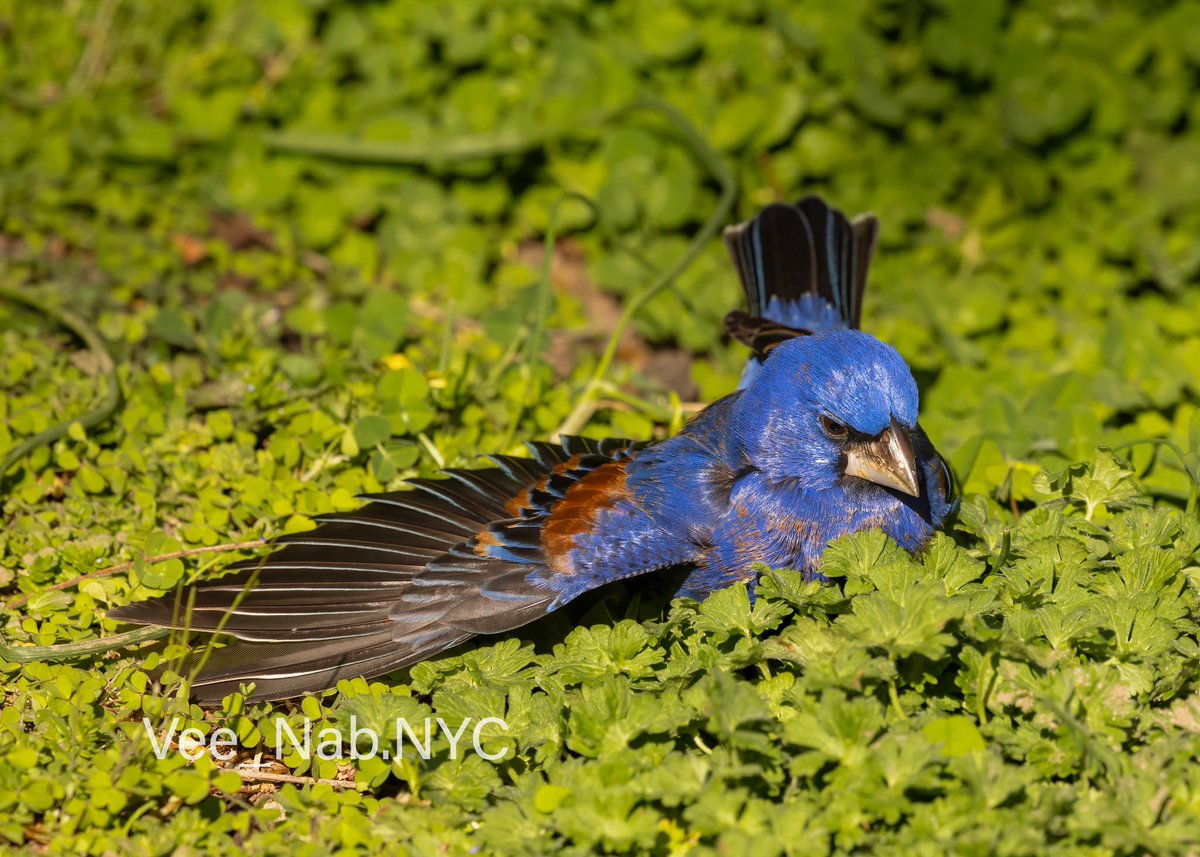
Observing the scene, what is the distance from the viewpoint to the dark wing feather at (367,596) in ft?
11.8

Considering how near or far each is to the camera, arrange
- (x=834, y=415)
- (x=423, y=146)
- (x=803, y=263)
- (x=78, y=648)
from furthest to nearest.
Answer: (x=423, y=146)
(x=803, y=263)
(x=834, y=415)
(x=78, y=648)

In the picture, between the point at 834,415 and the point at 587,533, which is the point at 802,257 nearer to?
the point at 834,415

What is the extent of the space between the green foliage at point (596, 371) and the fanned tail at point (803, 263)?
510 mm

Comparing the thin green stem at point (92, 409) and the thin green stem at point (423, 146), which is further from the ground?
the thin green stem at point (423, 146)

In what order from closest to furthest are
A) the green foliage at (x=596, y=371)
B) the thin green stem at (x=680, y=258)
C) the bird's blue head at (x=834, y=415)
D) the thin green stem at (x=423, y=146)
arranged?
the green foliage at (x=596, y=371) → the bird's blue head at (x=834, y=415) → the thin green stem at (x=680, y=258) → the thin green stem at (x=423, y=146)

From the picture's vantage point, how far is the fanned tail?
4.94m

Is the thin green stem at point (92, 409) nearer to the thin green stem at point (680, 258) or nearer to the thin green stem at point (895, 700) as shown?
the thin green stem at point (680, 258)

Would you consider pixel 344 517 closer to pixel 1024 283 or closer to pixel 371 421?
pixel 371 421

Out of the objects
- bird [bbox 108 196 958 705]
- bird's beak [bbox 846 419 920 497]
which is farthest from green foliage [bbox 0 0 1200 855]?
bird's beak [bbox 846 419 920 497]

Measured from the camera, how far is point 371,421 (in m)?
4.49

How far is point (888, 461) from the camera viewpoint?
3.62 metres

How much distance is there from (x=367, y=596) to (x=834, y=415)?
149 centimetres

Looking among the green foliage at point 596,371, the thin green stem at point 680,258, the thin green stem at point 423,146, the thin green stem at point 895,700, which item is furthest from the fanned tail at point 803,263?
the thin green stem at point 895,700

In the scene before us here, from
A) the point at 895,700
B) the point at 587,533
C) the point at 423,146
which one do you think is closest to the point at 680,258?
the point at 423,146
